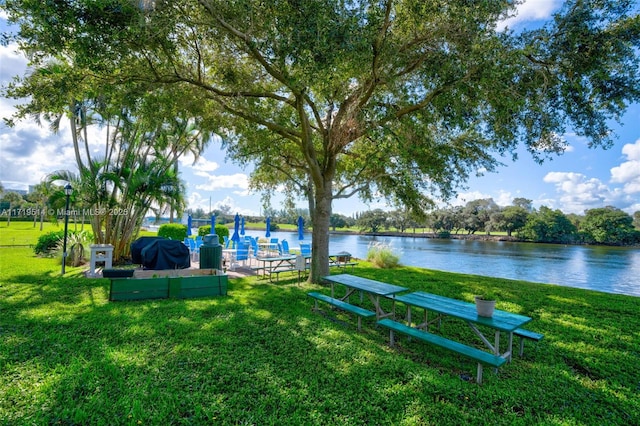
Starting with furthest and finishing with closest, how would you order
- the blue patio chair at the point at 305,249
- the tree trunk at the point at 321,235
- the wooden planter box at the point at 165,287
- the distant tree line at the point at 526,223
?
1. the distant tree line at the point at 526,223
2. the blue patio chair at the point at 305,249
3. the tree trunk at the point at 321,235
4. the wooden planter box at the point at 165,287

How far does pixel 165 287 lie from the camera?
6.56 meters

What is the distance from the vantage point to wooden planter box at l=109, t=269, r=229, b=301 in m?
6.23

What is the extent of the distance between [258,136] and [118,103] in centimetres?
344

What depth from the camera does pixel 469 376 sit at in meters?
3.52

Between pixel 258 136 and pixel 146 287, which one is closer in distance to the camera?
pixel 146 287

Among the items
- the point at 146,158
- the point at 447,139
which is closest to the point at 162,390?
the point at 447,139

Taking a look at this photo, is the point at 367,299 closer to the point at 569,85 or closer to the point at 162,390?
the point at 162,390

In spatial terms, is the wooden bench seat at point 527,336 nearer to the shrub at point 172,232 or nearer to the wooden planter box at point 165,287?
the wooden planter box at point 165,287

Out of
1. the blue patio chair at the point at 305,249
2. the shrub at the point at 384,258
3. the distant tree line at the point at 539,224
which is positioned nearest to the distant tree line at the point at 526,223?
the distant tree line at the point at 539,224

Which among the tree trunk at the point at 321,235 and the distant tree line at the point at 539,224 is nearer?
the tree trunk at the point at 321,235

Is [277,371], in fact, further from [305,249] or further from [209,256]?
[305,249]

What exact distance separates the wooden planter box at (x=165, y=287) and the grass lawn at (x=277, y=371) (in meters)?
0.38

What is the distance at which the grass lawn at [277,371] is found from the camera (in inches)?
106

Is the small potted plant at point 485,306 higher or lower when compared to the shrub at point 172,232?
lower
